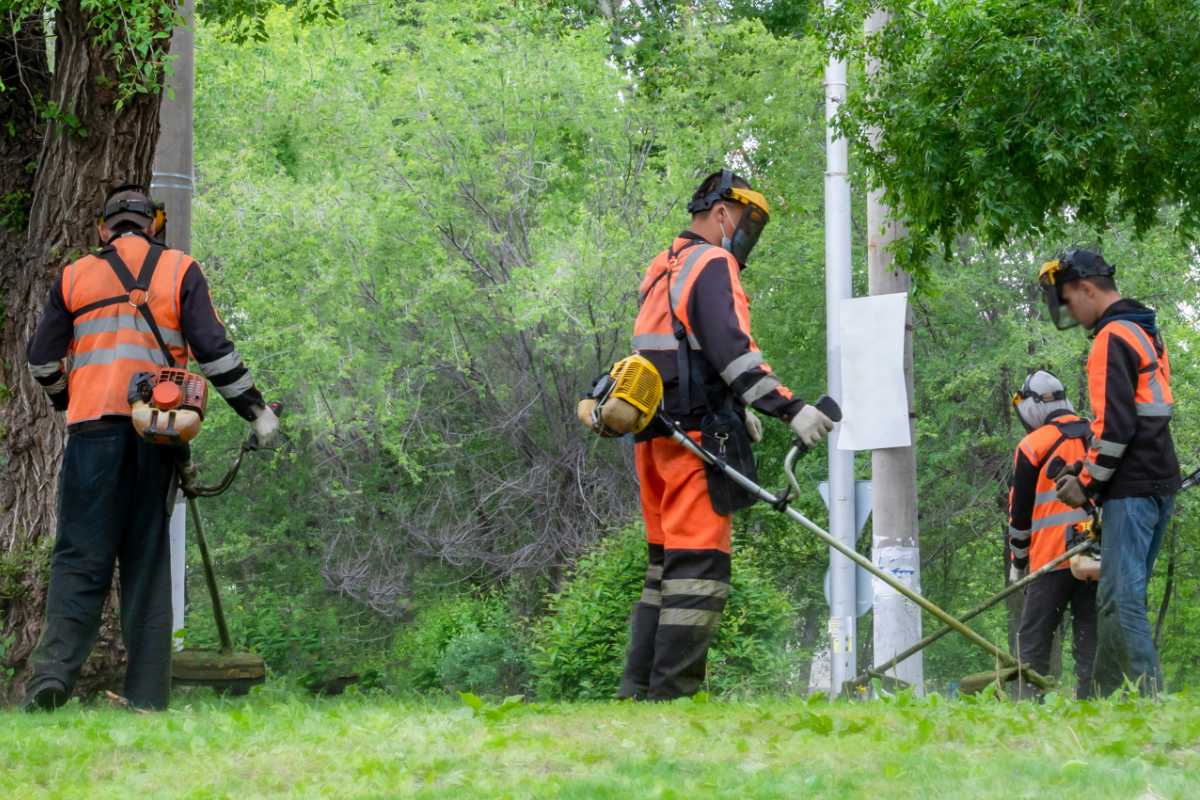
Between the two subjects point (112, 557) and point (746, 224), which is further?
point (746, 224)

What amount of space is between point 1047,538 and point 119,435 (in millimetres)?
5185

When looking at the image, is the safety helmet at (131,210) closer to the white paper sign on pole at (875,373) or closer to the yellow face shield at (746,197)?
the yellow face shield at (746,197)

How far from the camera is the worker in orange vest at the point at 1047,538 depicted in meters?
9.44

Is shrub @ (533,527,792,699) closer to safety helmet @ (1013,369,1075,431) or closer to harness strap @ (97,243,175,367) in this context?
safety helmet @ (1013,369,1075,431)

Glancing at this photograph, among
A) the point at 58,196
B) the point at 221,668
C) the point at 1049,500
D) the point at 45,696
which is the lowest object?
the point at 221,668

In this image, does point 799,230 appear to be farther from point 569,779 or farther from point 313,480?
point 569,779

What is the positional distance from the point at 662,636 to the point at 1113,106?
5695mm

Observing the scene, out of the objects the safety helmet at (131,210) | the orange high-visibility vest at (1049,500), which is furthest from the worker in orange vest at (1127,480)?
the safety helmet at (131,210)

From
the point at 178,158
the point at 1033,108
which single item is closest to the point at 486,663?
the point at 178,158

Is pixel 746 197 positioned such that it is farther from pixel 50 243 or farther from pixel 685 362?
pixel 50 243

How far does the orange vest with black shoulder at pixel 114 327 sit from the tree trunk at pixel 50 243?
4.30 feet

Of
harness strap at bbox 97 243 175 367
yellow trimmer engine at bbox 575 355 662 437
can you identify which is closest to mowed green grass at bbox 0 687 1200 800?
yellow trimmer engine at bbox 575 355 662 437

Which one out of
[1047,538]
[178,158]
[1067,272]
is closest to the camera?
[1067,272]

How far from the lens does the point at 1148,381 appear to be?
7.50 meters
